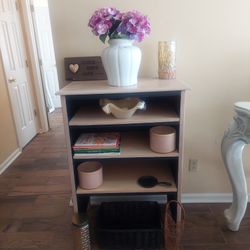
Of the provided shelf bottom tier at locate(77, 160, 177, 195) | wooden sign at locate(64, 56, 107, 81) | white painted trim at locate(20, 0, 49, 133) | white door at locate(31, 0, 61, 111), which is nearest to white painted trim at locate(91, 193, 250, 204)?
shelf bottom tier at locate(77, 160, 177, 195)

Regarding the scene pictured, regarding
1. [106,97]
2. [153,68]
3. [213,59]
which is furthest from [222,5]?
[106,97]

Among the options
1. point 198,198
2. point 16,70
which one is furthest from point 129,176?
point 16,70

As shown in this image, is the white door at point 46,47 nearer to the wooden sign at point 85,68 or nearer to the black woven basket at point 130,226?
the wooden sign at point 85,68

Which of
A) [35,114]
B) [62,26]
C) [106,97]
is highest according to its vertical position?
[62,26]

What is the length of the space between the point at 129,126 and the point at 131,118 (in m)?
0.06

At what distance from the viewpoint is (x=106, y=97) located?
54.4 inches

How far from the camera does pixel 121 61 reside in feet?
4.26

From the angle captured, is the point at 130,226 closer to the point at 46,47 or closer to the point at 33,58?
the point at 33,58

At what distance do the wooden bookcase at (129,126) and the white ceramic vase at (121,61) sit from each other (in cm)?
6

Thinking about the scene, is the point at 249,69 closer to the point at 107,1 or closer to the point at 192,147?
the point at 192,147

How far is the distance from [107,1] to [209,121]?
109cm

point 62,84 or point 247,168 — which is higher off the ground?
point 62,84

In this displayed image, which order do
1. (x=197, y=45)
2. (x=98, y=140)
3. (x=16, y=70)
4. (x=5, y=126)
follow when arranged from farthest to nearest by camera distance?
(x=16, y=70)
(x=5, y=126)
(x=197, y=45)
(x=98, y=140)

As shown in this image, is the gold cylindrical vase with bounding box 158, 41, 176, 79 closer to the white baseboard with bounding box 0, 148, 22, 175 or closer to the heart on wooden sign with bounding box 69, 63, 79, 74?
the heart on wooden sign with bounding box 69, 63, 79, 74
